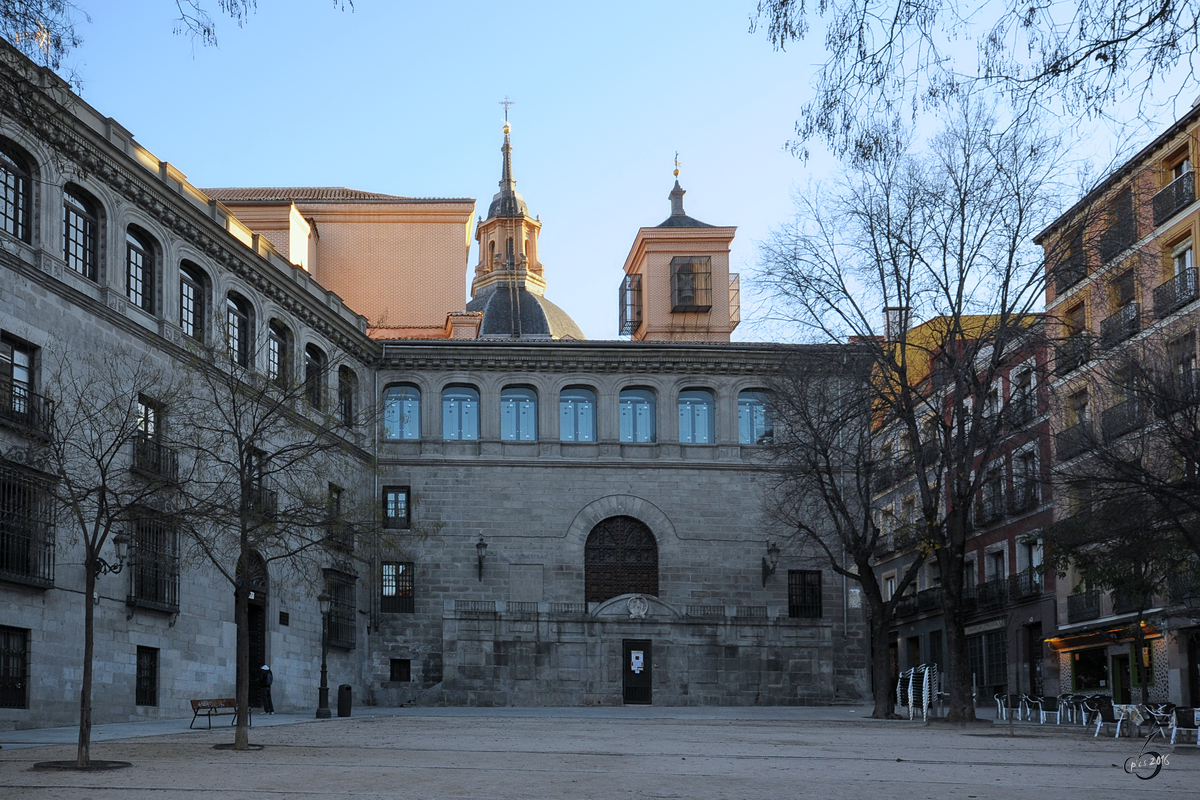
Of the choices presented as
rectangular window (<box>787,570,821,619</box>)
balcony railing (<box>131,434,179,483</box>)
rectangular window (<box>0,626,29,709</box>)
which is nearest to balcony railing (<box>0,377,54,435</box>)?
balcony railing (<box>131,434,179,483</box>)

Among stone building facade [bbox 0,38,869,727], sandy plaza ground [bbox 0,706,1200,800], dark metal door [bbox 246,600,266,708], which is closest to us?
sandy plaza ground [bbox 0,706,1200,800]

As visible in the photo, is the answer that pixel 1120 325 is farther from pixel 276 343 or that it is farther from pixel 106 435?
pixel 106 435

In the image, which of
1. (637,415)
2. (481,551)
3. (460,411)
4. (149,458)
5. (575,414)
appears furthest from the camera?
(637,415)

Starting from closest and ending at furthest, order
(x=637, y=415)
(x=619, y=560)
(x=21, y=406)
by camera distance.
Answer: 1. (x=21, y=406)
2. (x=619, y=560)
3. (x=637, y=415)

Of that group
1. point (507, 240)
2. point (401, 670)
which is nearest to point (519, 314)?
point (507, 240)

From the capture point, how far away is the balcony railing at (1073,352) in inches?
1099

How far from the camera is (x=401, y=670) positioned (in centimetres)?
4291

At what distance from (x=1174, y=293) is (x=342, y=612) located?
80.9ft

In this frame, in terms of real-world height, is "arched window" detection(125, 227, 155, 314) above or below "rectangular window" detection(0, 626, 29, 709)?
above

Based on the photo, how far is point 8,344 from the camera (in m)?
26.5

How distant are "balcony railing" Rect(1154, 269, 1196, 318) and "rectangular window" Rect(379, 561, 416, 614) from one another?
23137mm

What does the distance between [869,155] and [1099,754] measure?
46.9ft

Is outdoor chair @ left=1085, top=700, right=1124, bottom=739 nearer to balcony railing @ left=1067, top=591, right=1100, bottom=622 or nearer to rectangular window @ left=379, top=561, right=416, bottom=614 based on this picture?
balcony railing @ left=1067, top=591, right=1100, bottom=622

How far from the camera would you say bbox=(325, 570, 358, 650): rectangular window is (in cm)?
4019
